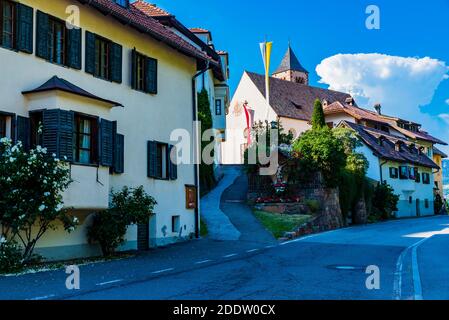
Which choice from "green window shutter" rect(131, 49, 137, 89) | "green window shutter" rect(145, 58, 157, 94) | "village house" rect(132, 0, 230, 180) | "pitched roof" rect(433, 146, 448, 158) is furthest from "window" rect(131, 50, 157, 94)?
"pitched roof" rect(433, 146, 448, 158)

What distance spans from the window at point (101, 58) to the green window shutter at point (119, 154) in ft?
6.89

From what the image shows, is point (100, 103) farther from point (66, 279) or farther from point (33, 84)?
point (66, 279)

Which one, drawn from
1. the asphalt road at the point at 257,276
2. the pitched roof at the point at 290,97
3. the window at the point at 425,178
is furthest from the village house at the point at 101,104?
the window at the point at 425,178

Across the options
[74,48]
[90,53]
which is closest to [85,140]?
[74,48]

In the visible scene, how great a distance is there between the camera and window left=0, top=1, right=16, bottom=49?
1493 centimetres

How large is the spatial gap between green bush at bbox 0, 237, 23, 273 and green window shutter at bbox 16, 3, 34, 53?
5291 millimetres

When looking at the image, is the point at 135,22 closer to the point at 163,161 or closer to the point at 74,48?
the point at 74,48

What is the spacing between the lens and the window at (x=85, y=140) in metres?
16.2

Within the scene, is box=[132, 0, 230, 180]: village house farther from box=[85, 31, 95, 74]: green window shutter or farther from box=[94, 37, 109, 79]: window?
box=[85, 31, 95, 74]: green window shutter

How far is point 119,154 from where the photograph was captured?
60.4 ft

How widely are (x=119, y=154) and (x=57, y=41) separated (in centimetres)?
405
